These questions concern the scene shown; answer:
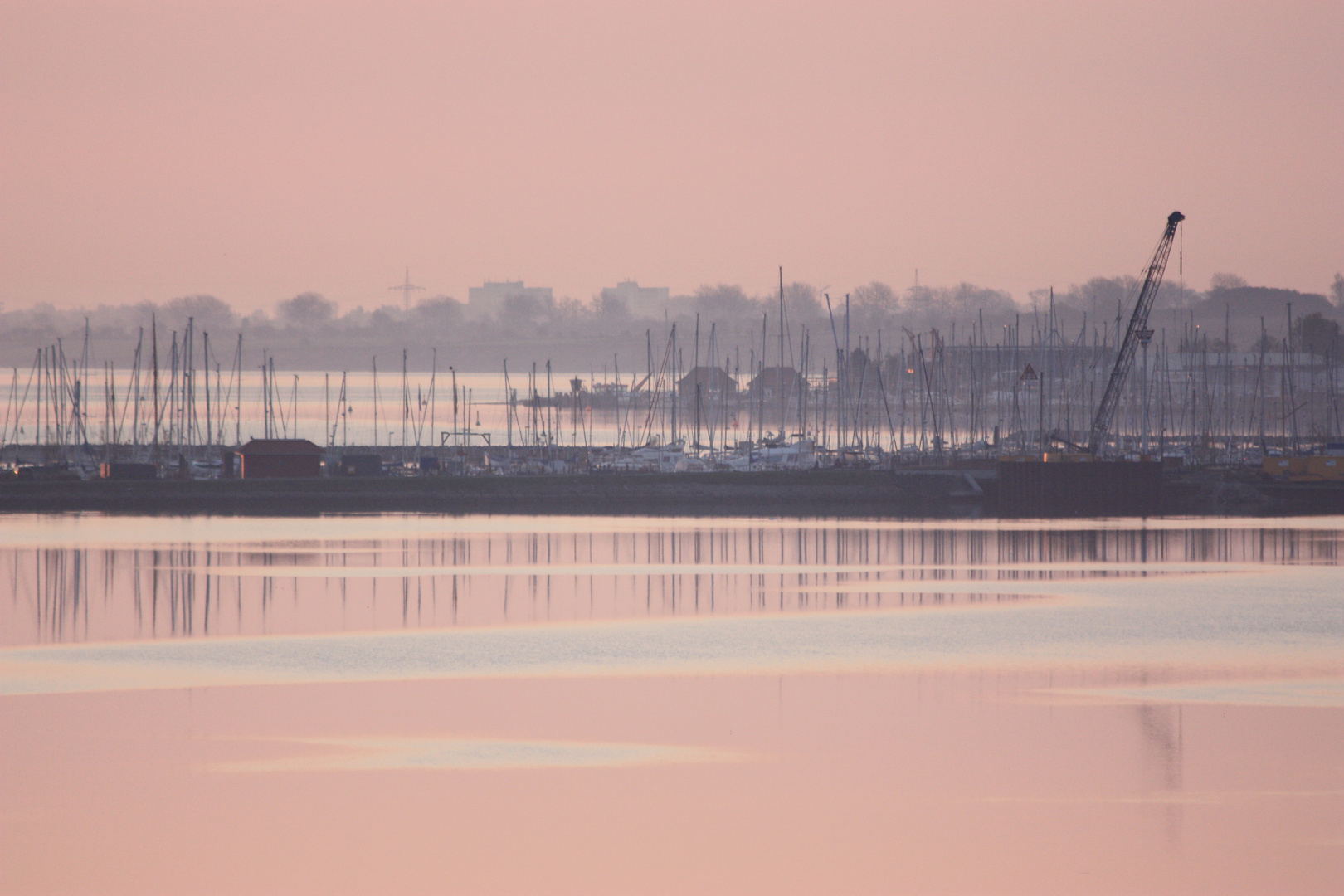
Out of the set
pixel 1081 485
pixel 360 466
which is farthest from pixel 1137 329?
pixel 360 466

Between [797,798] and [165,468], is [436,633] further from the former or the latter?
[165,468]

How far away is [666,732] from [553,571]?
721 inches

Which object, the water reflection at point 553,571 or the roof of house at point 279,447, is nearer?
the water reflection at point 553,571

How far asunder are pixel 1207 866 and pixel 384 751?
8.34m

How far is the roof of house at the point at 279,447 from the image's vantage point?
68812mm

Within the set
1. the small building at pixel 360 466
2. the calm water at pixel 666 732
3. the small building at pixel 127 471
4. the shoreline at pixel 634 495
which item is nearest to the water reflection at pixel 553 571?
the calm water at pixel 666 732

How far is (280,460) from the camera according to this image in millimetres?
68750

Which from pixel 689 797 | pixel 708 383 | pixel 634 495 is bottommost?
pixel 689 797

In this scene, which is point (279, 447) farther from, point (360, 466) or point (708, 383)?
point (708, 383)

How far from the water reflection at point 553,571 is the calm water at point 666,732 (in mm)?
221

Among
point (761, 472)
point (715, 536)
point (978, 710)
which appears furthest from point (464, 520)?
point (978, 710)

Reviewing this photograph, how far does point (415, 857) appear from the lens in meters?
12.7

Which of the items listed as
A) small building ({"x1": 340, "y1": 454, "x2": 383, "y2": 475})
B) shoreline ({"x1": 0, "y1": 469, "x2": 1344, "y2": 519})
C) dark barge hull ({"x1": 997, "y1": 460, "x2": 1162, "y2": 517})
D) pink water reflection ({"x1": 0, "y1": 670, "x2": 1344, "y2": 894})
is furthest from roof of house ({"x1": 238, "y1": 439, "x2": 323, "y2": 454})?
pink water reflection ({"x1": 0, "y1": 670, "x2": 1344, "y2": 894})

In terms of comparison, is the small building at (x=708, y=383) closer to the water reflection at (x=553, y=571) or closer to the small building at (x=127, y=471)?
the small building at (x=127, y=471)
